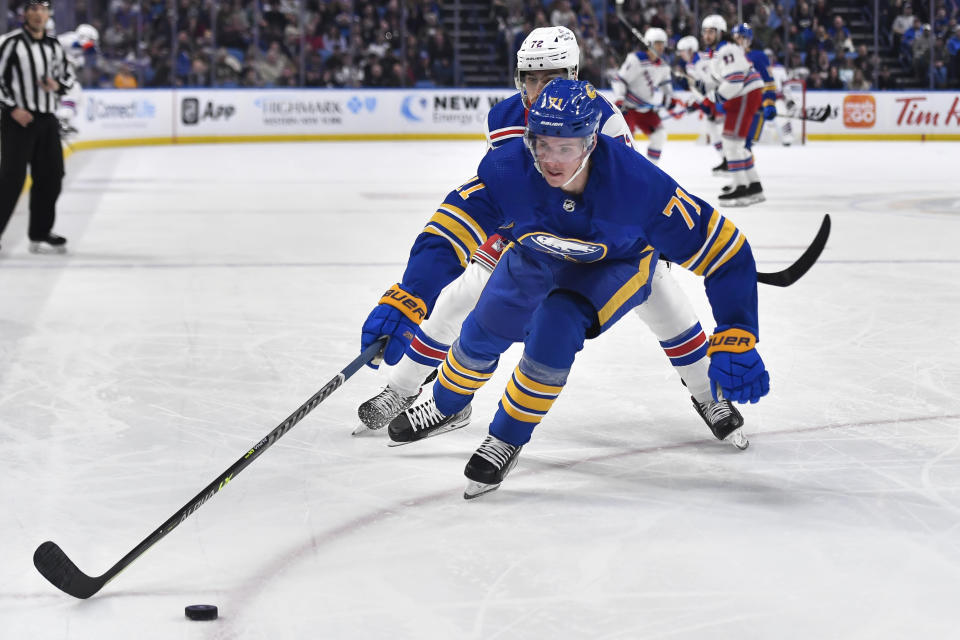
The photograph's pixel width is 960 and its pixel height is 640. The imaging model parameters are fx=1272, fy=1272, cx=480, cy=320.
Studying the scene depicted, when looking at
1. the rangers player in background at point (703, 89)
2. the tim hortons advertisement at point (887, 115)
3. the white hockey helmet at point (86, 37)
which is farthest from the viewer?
the tim hortons advertisement at point (887, 115)

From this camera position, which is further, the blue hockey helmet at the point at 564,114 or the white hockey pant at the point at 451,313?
the white hockey pant at the point at 451,313

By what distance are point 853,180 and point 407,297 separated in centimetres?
892

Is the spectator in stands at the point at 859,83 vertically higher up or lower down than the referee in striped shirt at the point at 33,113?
higher up

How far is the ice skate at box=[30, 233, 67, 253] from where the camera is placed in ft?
21.1

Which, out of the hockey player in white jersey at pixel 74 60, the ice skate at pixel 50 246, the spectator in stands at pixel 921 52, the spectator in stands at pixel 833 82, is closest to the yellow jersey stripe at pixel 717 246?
the ice skate at pixel 50 246

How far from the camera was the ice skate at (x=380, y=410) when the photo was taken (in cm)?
307

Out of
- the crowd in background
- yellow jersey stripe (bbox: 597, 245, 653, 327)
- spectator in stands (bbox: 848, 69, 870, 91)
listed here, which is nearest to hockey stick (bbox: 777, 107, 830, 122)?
spectator in stands (bbox: 848, 69, 870, 91)

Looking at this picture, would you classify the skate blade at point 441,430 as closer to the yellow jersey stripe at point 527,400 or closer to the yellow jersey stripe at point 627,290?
the yellow jersey stripe at point 527,400

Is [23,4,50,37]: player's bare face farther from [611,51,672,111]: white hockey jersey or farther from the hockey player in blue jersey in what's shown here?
[611,51,672,111]: white hockey jersey

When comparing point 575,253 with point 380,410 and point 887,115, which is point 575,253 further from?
point 887,115

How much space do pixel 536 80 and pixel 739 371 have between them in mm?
1076

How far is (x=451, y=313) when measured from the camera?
310 centimetres

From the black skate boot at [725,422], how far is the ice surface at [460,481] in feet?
0.18

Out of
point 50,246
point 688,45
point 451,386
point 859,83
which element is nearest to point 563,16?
point 859,83
